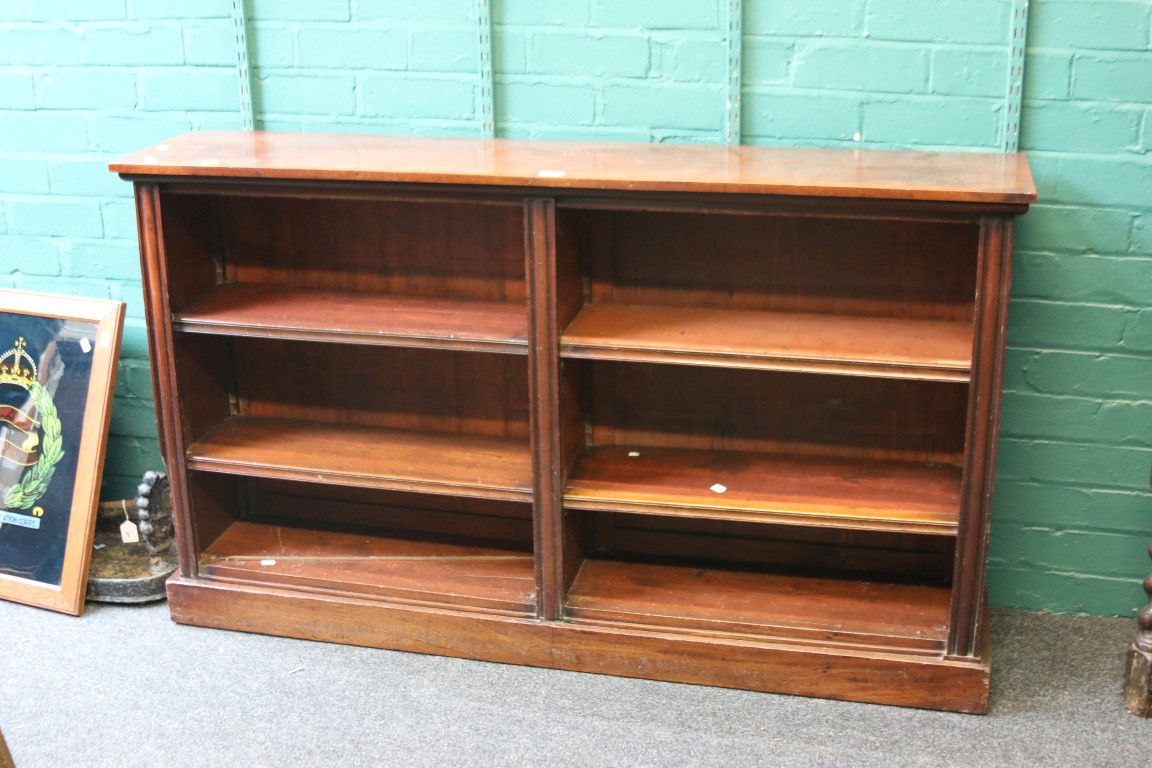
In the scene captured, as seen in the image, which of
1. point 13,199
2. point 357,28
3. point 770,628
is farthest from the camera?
point 13,199

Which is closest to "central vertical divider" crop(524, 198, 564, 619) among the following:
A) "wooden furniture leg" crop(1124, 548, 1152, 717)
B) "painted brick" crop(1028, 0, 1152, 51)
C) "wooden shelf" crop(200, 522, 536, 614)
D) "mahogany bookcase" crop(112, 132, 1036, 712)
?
"mahogany bookcase" crop(112, 132, 1036, 712)

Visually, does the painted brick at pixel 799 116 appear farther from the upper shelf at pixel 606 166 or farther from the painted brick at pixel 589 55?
the painted brick at pixel 589 55

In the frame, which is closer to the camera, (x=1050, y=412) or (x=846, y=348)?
(x=846, y=348)

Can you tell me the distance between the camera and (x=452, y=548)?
3.25 meters

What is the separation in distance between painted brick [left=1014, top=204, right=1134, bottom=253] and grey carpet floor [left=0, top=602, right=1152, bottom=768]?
953mm

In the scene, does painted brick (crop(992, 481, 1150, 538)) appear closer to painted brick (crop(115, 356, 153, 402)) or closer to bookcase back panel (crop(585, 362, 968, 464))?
bookcase back panel (crop(585, 362, 968, 464))

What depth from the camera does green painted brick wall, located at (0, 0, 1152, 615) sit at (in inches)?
110

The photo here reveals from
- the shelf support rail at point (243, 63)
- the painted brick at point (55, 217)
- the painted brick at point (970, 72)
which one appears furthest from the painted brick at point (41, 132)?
the painted brick at point (970, 72)

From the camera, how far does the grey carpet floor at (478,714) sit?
262 centimetres

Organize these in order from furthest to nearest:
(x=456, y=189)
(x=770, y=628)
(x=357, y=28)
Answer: (x=357, y=28)
(x=770, y=628)
(x=456, y=189)

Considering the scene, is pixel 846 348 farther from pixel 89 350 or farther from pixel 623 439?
pixel 89 350

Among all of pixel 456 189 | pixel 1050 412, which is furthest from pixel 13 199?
pixel 1050 412

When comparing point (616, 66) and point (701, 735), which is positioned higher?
point (616, 66)

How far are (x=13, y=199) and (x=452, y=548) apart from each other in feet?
5.26
